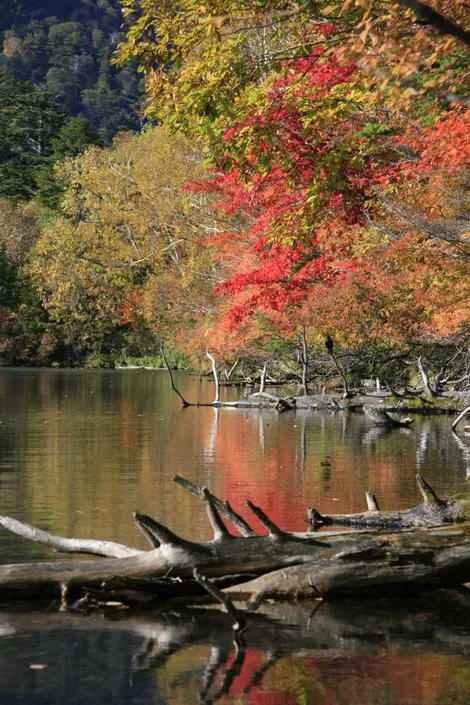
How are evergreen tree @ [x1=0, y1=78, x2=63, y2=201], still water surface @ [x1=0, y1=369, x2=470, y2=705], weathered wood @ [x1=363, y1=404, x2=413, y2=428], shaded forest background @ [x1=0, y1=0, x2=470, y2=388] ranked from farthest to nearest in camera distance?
evergreen tree @ [x1=0, y1=78, x2=63, y2=201]
weathered wood @ [x1=363, y1=404, x2=413, y2=428]
shaded forest background @ [x1=0, y1=0, x2=470, y2=388]
still water surface @ [x1=0, y1=369, x2=470, y2=705]

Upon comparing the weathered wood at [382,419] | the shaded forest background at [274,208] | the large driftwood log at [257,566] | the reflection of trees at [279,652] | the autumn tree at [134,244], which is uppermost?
the autumn tree at [134,244]

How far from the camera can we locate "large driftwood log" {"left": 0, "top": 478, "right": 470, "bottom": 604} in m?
8.08

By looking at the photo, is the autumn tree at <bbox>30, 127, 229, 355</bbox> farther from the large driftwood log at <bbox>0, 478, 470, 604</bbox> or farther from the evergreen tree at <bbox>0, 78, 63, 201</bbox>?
the large driftwood log at <bbox>0, 478, 470, 604</bbox>

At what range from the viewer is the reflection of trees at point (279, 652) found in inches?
247

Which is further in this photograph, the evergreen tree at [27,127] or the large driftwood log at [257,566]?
the evergreen tree at [27,127]

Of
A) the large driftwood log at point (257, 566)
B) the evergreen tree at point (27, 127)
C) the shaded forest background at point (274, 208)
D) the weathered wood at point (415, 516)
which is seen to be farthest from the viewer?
the evergreen tree at point (27, 127)

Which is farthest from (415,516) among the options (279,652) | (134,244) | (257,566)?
(134,244)

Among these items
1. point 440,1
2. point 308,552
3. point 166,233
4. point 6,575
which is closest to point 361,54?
point 440,1

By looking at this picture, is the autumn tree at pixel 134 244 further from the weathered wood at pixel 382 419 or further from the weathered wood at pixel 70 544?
the weathered wood at pixel 70 544

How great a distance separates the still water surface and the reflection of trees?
2 centimetres

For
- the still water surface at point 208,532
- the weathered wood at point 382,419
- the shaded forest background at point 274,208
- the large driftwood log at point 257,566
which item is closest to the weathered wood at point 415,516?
the still water surface at point 208,532

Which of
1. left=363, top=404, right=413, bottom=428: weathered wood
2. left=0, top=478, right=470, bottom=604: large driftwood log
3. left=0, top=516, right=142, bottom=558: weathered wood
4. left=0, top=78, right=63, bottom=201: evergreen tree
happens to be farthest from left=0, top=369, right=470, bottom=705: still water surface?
left=0, top=78, right=63, bottom=201: evergreen tree

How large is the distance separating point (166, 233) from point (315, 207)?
36933 millimetres

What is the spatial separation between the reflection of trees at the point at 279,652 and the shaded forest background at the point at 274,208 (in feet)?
13.1
